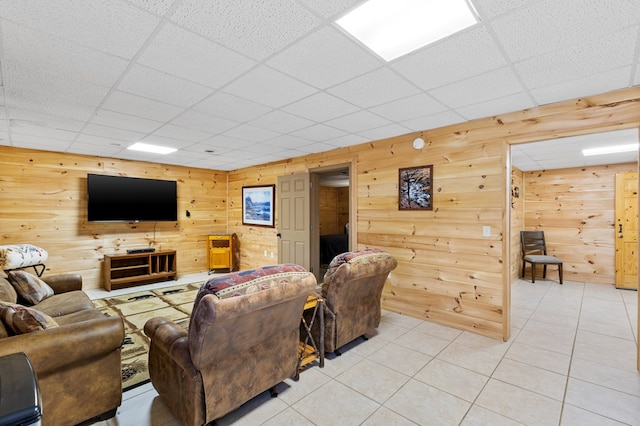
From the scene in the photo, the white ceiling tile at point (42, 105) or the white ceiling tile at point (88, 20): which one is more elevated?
the white ceiling tile at point (88, 20)

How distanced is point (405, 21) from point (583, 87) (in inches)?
75.3

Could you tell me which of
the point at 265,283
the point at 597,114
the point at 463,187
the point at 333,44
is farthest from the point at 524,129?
the point at 265,283

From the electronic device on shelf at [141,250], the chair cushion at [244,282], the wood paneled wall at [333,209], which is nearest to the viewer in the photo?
the chair cushion at [244,282]

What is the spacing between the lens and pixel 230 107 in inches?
116

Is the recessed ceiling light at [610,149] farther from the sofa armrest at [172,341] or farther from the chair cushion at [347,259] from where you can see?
the sofa armrest at [172,341]

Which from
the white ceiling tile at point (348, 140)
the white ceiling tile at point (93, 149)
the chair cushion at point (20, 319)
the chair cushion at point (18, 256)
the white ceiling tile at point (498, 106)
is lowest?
the chair cushion at point (20, 319)

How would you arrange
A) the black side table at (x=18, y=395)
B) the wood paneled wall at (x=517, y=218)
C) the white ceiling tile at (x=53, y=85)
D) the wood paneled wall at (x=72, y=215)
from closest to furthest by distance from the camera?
1. the black side table at (x=18, y=395)
2. the white ceiling tile at (x=53, y=85)
3. the wood paneled wall at (x=72, y=215)
4. the wood paneled wall at (x=517, y=218)

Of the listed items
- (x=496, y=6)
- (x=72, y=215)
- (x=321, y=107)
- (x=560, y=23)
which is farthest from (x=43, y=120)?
(x=560, y=23)

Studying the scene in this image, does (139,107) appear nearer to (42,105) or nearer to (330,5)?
(42,105)

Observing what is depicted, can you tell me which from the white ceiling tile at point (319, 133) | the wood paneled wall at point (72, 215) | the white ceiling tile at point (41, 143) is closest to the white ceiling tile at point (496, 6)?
the white ceiling tile at point (319, 133)

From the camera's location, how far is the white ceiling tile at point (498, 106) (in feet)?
8.96

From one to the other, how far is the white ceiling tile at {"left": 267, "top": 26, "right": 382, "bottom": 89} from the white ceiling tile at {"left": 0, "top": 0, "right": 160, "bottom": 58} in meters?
0.80

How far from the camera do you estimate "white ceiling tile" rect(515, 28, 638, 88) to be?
1.82 meters

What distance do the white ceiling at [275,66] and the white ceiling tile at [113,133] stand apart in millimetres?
45
